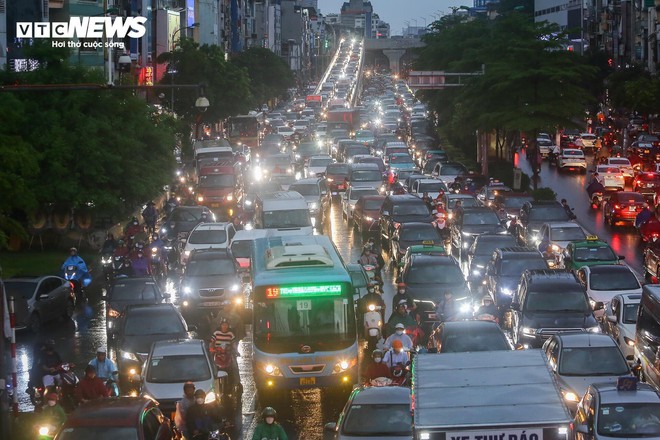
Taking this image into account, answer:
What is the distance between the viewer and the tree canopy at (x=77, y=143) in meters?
46.8

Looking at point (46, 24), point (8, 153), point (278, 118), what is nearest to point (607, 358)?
point (8, 153)

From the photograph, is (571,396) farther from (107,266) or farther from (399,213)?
(399,213)

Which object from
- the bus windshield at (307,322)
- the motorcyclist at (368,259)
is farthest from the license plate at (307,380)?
the motorcyclist at (368,259)

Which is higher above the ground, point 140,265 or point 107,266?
point 140,265

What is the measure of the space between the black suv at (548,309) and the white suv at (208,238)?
14.4m

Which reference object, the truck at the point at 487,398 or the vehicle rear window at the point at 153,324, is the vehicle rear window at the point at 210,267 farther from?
the truck at the point at 487,398

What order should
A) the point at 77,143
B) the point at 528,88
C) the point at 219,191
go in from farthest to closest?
the point at 528,88 → the point at 219,191 → the point at 77,143

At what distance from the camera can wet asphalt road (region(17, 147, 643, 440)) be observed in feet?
77.3

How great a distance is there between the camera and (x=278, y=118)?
130 meters

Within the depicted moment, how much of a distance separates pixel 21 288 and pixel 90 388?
12.1 m

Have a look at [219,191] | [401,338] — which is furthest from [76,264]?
[219,191]

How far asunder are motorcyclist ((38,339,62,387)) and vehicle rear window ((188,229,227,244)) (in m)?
18.1

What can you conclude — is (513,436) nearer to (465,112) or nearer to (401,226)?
(401,226)

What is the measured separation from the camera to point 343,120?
359 feet
